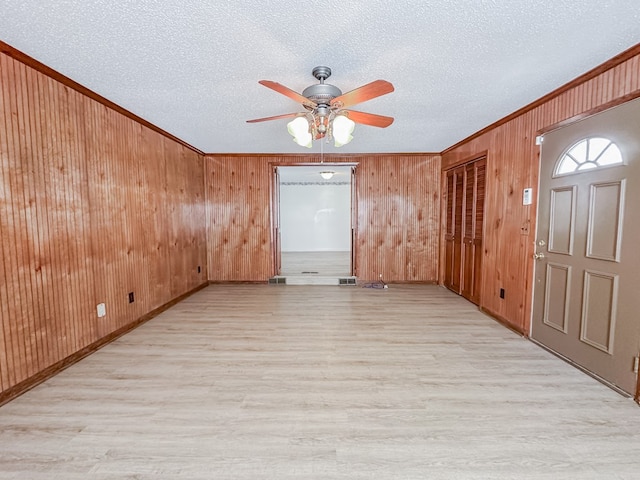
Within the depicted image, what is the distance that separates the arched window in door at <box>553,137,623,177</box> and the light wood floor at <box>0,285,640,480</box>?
1675mm

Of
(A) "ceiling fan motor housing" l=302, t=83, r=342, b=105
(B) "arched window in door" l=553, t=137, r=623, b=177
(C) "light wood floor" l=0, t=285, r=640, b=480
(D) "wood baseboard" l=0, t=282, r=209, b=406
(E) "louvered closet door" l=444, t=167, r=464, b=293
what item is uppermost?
(A) "ceiling fan motor housing" l=302, t=83, r=342, b=105

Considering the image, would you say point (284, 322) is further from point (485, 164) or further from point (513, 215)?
point (485, 164)

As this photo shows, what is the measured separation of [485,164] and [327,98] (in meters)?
2.71

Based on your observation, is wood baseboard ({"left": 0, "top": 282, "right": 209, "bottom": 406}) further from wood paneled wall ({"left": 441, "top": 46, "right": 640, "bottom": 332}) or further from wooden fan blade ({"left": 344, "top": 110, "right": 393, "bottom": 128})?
wood paneled wall ({"left": 441, "top": 46, "right": 640, "bottom": 332})

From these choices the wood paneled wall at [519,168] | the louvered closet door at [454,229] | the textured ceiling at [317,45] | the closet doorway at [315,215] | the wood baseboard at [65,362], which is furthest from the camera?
the closet doorway at [315,215]

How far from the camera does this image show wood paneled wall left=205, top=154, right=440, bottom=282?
5301mm

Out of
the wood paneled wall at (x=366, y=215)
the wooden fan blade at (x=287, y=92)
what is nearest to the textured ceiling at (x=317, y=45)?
the wooden fan blade at (x=287, y=92)

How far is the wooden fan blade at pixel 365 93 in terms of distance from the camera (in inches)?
71.6

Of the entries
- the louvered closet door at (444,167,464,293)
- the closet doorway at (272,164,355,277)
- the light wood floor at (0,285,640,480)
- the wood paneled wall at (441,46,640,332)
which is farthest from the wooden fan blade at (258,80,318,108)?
the closet doorway at (272,164,355,277)

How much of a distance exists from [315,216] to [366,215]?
4.34 metres

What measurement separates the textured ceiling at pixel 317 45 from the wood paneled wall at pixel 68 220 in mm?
331


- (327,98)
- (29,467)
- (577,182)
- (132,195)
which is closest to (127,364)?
(29,467)

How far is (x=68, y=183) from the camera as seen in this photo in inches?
98.3

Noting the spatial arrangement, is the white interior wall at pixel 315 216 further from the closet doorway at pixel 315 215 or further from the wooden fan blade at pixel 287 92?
the wooden fan blade at pixel 287 92
